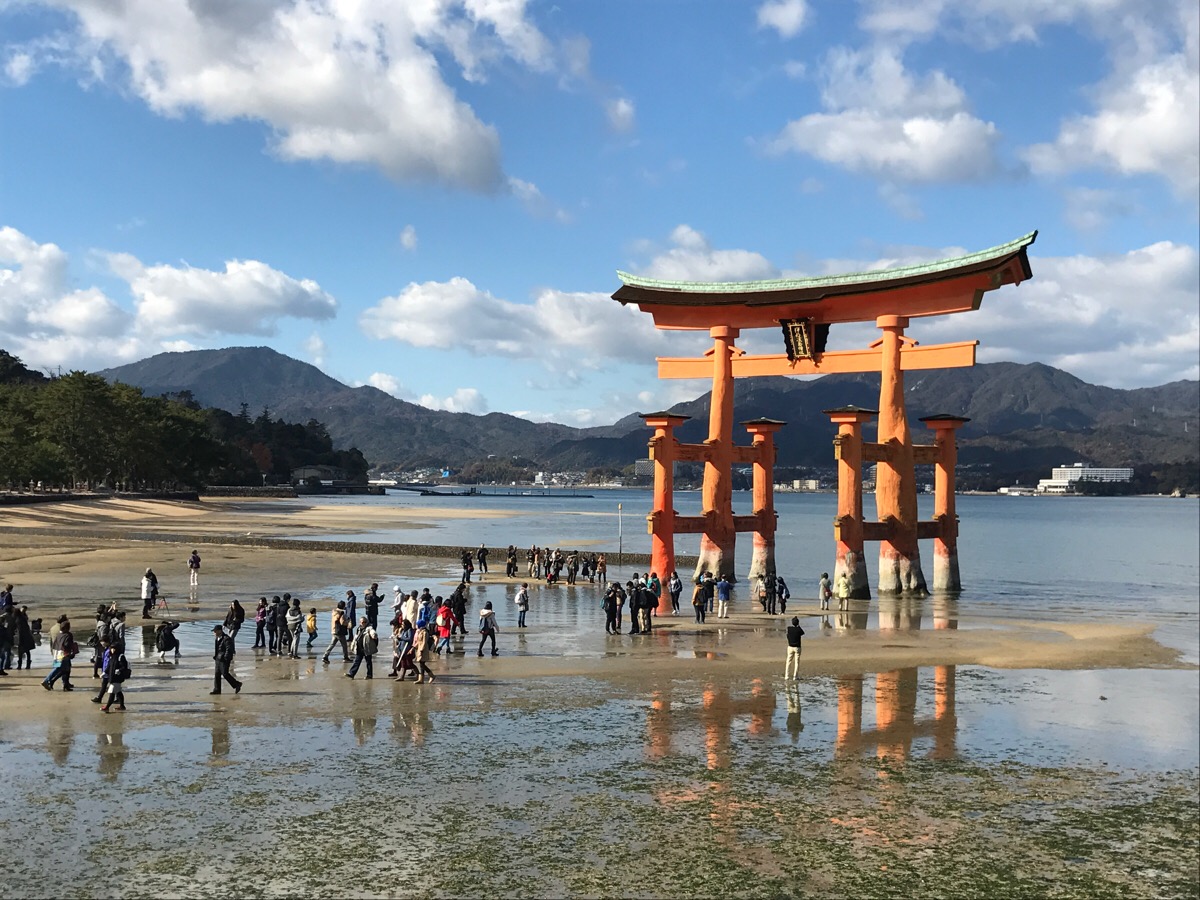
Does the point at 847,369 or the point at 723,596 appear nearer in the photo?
the point at 723,596

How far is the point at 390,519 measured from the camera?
110312 mm

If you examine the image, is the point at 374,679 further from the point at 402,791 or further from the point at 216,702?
the point at 402,791

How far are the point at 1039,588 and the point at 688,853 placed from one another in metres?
48.1

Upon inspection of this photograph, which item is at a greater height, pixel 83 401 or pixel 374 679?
pixel 83 401

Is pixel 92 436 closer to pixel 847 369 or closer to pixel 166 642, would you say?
pixel 847 369

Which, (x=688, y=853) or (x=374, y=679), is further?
(x=374, y=679)

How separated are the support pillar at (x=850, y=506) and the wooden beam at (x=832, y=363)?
2.38 m

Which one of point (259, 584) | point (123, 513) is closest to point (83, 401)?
point (123, 513)

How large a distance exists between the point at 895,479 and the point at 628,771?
29323 mm

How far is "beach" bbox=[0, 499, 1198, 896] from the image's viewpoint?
38.5 ft

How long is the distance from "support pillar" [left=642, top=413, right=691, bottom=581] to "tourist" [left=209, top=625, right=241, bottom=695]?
22.0 m

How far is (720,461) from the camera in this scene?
44125mm

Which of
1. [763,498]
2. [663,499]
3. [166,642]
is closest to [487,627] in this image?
[166,642]

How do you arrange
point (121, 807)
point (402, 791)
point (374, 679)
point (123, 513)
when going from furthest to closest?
point (123, 513)
point (374, 679)
point (402, 791)
point (121, 807)
